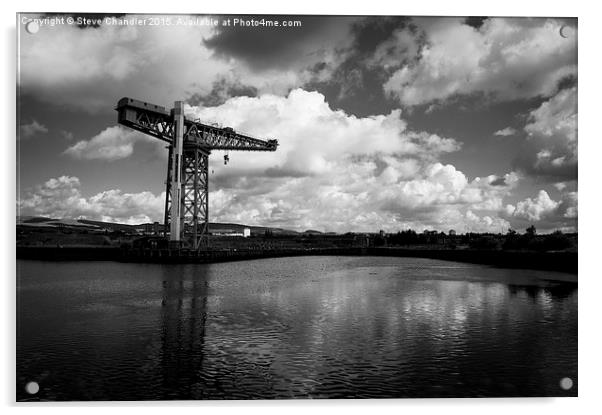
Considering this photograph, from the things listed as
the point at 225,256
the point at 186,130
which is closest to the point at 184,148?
the point at 186,130

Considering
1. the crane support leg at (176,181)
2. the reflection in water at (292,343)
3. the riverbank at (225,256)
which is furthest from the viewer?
the crane support leg at (176,181)

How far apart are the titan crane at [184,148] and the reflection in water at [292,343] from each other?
6988mm

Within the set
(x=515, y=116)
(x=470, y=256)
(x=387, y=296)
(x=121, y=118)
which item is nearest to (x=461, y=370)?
(x=515, y=116)

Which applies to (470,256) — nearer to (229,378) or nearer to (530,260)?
(530,260)

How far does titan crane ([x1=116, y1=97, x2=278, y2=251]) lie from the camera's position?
20.0 metres

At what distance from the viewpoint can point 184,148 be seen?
2630 cm

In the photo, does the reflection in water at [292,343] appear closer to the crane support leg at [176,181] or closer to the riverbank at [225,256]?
the riverbank at [225,256]

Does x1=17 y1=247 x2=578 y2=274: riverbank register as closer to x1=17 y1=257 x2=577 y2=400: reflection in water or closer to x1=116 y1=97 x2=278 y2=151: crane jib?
x1=17 y1=257 x2=577 y2=400: reflection in water

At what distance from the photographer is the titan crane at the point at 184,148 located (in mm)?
19953

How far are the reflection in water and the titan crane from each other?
275 inches

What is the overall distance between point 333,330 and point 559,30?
8.06m

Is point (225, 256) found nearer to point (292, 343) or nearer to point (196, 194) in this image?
point (196, 194)

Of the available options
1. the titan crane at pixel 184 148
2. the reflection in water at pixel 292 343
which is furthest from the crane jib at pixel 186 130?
the reflection in water at pixel 292 343

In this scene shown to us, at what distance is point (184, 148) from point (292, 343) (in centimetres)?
1850
